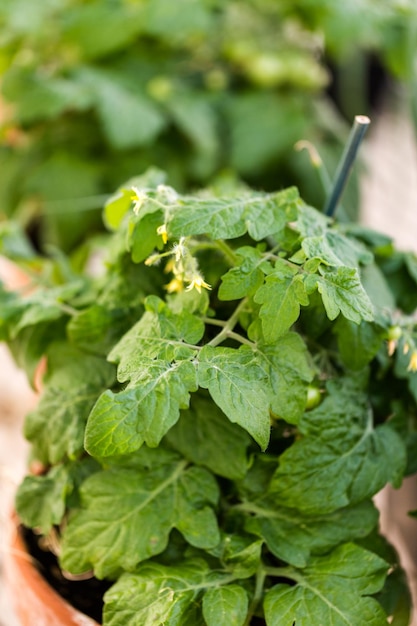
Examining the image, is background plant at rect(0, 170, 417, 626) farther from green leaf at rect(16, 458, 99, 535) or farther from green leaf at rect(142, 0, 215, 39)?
green leaf at rect(142, 0, 215, 39)

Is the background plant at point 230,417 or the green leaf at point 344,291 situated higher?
the green leaf at point 344,291

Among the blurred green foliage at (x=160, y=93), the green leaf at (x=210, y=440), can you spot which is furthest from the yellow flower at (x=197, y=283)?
the blurred green foliage at (x=160, y=93)

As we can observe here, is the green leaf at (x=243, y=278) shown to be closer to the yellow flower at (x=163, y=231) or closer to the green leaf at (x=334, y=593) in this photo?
the yellow flower at (x=163, y=231)

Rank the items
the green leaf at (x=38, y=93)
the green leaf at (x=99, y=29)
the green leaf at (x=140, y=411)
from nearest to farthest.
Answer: the green leaf at (x=140, y=411)
the green leaf at (x=38, y=93)
the green leaf at (x=99, y=29)

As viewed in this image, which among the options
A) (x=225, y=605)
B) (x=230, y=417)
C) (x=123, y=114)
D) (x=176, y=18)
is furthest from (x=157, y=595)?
(x=176, y=18)

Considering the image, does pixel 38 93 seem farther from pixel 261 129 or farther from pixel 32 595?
pixel 32 595

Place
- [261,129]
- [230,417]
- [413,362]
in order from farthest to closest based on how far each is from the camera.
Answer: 1. [261,129]
2. [413,362]
3. [230,417]

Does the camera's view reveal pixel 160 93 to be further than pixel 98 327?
Yes

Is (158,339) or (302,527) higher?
(158,339)
